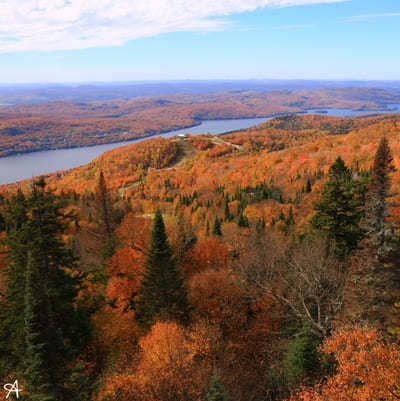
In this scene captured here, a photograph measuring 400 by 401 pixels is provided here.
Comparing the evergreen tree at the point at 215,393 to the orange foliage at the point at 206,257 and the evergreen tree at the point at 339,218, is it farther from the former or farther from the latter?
the orange foliage at the point at 206,257

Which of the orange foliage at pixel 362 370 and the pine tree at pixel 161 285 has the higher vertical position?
the orange foliage at pixel 362 370

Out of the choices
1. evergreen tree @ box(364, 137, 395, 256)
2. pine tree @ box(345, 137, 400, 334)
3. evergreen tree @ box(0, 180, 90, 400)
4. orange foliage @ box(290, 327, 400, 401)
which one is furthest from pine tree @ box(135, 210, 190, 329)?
evergreen tree @ box(364, 137, 395, 256)

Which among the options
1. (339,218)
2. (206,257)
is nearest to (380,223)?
(339,218)

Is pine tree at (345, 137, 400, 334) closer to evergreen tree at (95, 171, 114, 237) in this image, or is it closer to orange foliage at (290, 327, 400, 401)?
orange foliage at (290, 327, 400, 401)

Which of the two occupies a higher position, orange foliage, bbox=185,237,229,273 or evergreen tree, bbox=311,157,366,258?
evergreen tree, bbox=311,157,366,258

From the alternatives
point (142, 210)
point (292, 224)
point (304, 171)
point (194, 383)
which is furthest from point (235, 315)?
point (304, 171)

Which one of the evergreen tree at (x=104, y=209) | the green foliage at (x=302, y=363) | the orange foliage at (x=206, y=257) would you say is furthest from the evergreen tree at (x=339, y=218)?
the evergreen tree at (x=104, y=209)

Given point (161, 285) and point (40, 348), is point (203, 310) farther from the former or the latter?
point (40, 348)

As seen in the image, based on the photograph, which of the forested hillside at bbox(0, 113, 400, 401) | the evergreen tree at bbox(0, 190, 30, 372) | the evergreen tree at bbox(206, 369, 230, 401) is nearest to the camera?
the evergreen tree at bbox(206, 369, 230, 401)

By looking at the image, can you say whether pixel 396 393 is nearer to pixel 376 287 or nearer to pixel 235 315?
pixel 376 287
